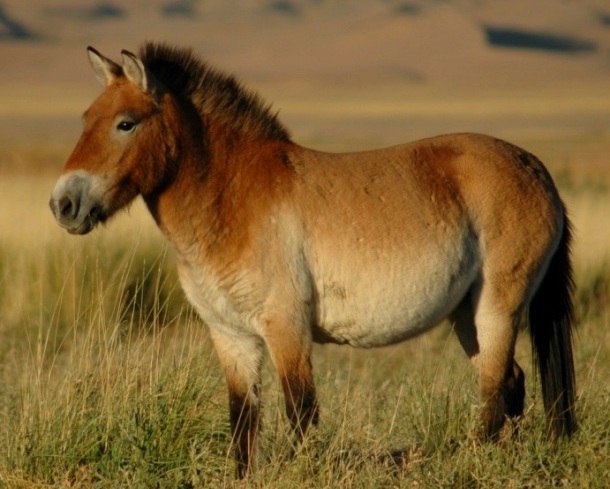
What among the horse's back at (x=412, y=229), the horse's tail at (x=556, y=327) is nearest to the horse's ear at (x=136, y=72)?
the horse's back at (x=412, y=229)

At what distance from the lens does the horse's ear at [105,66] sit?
573cm

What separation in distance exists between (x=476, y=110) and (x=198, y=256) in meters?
78.1

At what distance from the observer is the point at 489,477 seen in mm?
5516

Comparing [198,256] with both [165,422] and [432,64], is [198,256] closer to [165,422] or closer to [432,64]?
[165,422]

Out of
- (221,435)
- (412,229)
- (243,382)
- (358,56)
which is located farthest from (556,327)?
(358,56)

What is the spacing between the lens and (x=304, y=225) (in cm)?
582

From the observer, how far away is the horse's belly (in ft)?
19.1

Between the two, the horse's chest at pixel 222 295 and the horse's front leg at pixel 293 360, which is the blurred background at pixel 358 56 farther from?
the horse's front leg at pixel 293 360

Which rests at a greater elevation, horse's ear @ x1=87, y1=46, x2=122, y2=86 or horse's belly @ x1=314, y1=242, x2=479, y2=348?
horse's ear @ x1=87, y1=46, x2=122, y2=86

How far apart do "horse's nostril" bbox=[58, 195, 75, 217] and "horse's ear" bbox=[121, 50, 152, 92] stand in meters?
0.72

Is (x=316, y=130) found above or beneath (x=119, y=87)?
beneath

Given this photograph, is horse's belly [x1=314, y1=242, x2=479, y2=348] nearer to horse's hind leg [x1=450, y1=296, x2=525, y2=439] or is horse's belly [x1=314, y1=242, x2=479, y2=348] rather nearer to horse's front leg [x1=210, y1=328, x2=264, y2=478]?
horse's hind leg [x1=450, y1=296, x2=525, y2=439]

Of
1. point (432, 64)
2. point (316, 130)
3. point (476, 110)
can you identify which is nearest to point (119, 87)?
point (316, 130)

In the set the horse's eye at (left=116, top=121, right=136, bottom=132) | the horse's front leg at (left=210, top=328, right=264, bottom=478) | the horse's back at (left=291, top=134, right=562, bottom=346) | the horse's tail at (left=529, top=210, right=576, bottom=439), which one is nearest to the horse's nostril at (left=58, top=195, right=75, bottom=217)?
A: the horse's eye at (left=116, top=121, right=136, bottom=132)
